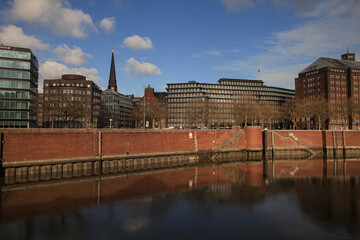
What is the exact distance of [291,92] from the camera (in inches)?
6590

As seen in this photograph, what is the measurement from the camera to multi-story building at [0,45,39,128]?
63781 millimetres

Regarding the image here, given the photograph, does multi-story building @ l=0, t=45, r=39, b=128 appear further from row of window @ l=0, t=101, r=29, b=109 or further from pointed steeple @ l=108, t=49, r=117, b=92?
pointed steeple @ l=108, t=49, r=117, b=92

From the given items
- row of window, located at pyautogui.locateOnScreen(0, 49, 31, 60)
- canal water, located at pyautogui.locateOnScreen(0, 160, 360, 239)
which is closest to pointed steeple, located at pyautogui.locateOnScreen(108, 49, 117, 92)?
row of window, located at pyautogui.locateOnScreen(0, 49, 31, 60)

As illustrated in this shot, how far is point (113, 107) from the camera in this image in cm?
14825

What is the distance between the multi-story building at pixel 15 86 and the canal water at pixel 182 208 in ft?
114

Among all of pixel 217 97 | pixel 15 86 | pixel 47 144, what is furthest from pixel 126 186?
pixel 217 97

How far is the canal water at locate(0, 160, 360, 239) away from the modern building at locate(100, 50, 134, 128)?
95.6m

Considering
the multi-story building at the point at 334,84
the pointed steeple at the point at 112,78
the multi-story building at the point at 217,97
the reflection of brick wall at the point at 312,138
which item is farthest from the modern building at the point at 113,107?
the multi-story building at the point at 334,84

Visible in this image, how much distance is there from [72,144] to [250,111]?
7360cm

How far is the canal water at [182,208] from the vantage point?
859 inches

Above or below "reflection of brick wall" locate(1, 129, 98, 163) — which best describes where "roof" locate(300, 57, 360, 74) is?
above

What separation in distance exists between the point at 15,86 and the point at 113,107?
83.3 meters

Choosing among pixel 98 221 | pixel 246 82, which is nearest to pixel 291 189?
pixel 98 221

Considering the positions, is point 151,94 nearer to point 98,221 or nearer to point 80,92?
point 80,92
